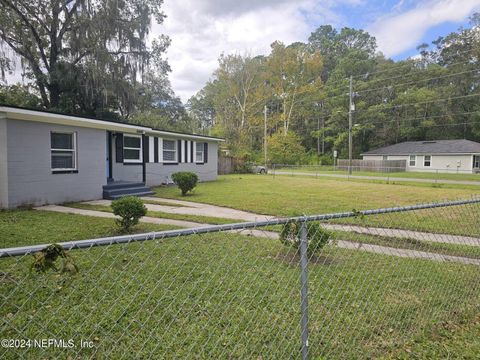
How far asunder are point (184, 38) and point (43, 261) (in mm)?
24972

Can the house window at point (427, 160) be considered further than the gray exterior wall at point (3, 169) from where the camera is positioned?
Yes

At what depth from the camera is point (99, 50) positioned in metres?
17.2

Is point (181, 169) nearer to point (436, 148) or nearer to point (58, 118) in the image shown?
point (58, 118)

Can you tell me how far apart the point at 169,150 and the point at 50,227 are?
33.4 feet

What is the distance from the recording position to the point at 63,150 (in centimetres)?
996

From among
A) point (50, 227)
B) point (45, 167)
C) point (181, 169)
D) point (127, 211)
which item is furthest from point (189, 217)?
point (181, 169)

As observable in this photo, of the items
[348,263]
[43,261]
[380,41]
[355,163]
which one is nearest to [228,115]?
[355,163]

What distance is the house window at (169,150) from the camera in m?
15.9

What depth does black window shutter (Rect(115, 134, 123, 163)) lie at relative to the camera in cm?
1314

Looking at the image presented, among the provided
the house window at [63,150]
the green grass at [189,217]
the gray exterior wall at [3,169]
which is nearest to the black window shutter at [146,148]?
the house window at [63,150]

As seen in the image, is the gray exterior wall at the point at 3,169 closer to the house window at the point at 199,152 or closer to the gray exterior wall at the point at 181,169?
the gray exterior wall at the point at 181,169

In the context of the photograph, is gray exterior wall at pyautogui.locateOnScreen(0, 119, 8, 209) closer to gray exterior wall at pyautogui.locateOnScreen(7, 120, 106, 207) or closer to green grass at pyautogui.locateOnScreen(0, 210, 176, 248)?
gray exterior wall at pyautogui.locateOnScreen(7, 120, 106, 207)

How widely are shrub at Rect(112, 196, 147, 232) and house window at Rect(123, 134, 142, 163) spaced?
26.2 feet

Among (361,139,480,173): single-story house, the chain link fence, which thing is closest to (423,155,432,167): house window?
(361,139,480,173): single-story house
